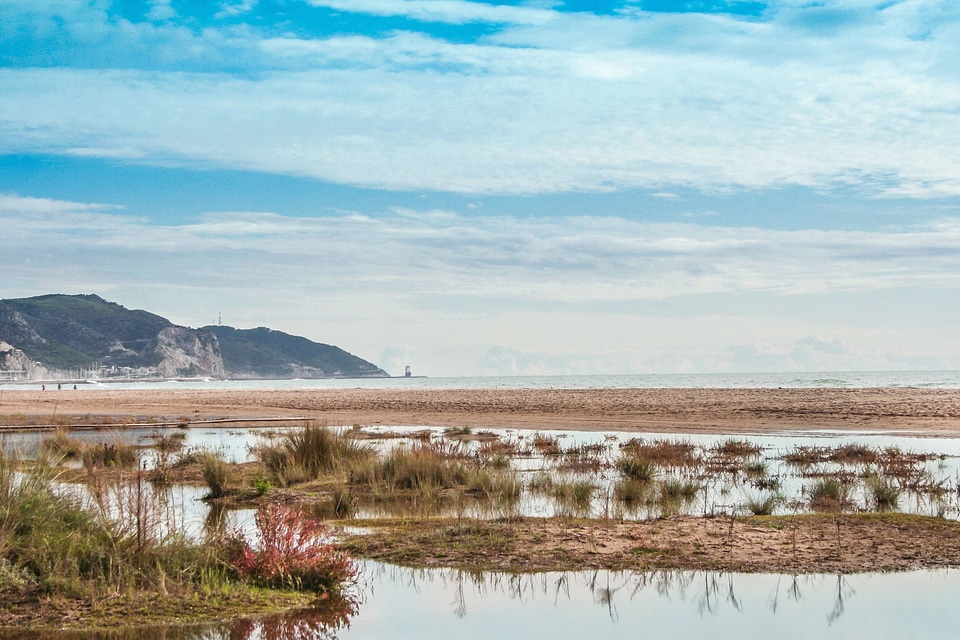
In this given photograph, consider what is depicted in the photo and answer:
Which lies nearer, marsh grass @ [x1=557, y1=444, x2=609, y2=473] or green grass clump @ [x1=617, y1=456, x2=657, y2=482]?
green grass clump @ [x1=617, y1=456, x2=657, y2=482]

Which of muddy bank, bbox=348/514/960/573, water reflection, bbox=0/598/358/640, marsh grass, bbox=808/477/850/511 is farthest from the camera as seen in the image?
marsh grass, bbox=808/477/850/511

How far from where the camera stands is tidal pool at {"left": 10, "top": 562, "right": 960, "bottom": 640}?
9188 millimetres

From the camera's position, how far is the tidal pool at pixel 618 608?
30.1ft

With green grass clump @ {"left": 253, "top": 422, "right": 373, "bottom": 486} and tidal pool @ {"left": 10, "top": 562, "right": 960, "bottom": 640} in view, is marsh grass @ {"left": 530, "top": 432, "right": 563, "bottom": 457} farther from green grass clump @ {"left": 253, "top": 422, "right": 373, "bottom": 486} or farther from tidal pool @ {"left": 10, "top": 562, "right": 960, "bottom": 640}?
tidal pool @ {"left": 10, "top": 562, "right": 960, "bottom": 640}

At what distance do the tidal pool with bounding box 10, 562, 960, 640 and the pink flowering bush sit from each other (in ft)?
1.39

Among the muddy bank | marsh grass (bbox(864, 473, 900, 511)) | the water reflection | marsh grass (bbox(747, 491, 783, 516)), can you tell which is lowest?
the water reflection

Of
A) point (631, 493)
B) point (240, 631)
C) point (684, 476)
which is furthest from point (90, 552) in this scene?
point (684, 476)

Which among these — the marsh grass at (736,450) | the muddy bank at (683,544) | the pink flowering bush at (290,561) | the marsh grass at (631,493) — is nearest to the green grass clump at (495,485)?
the marsh grass at (631,493)

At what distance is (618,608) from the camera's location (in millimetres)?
10047

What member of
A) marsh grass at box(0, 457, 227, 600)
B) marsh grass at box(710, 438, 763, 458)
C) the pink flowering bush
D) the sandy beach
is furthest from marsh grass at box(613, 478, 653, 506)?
the sandy beach

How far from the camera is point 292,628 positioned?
364 inches

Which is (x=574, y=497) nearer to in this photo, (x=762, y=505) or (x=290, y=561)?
(x=762, y=505)

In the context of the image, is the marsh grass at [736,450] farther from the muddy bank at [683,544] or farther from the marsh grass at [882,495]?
the muddy bank at [683,544]

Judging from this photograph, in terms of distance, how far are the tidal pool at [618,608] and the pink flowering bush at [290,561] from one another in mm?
425
